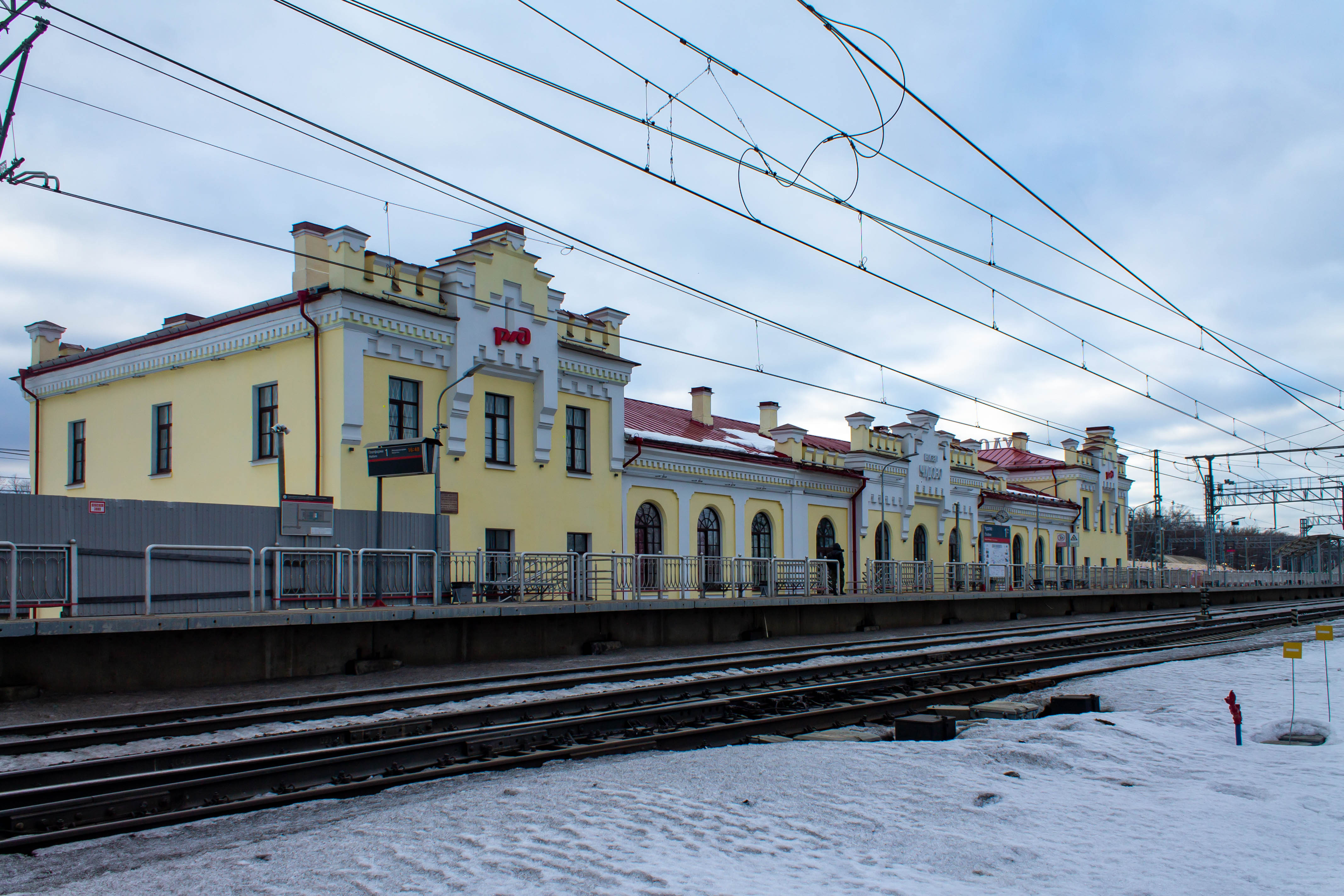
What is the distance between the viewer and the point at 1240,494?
194ft

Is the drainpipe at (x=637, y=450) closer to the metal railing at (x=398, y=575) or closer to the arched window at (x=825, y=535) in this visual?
the arched window at (x=825, y=535)

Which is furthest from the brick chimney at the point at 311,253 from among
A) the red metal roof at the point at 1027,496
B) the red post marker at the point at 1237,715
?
the red metal roof at the point at 1027,496

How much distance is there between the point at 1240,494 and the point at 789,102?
56175 millimetres

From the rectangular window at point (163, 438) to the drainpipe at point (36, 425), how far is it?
609cm

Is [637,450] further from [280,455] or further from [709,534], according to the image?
[280,455]

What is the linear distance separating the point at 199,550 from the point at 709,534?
1815 cm

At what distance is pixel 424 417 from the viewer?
22.8 meters

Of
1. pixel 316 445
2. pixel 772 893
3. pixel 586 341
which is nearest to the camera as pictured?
pixel 772 893

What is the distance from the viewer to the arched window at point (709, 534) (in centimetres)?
3108

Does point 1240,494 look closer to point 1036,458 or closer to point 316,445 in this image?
point 1036,458

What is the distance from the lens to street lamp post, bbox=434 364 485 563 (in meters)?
Answer: 19.7

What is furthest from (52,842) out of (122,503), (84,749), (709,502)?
(709,502)

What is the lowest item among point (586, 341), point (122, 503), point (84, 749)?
point (84, 749)

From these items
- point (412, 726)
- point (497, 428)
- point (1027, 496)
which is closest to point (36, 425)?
point (497, 428)
